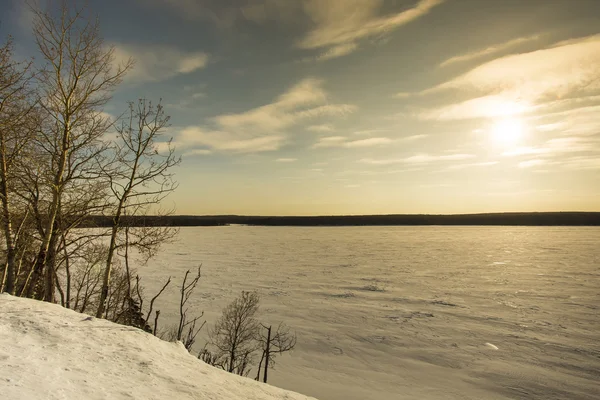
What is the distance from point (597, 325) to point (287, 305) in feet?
87.5

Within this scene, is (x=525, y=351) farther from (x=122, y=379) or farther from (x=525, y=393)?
(x=122, y=379)

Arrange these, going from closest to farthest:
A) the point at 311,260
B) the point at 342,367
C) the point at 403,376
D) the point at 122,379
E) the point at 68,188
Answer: the point at 122,379 < the point at 68,188 < the point at 403,376 < the point at 342,367 < the point at 311,260

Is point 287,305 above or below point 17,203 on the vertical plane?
below

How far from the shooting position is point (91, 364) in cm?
411

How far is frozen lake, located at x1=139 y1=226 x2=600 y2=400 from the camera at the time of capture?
2086cm

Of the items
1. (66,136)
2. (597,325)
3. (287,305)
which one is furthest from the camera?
(287,305)

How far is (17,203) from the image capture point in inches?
401

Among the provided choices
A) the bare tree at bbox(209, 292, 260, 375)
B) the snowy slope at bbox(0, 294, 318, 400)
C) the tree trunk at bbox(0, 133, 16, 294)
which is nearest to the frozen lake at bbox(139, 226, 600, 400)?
the bare tree at bbox(209, 292, 260, 375)

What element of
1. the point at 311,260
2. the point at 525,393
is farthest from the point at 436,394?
the point at 311,260

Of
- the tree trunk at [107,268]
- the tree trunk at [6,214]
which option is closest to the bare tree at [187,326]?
the tree trunk at [107,268]

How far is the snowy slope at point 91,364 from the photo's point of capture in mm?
3516

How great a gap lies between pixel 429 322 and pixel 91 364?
3138 cm

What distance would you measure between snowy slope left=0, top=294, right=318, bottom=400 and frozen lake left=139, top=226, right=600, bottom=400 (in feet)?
55.3

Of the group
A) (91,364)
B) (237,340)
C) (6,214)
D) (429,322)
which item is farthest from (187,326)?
(91,364)
